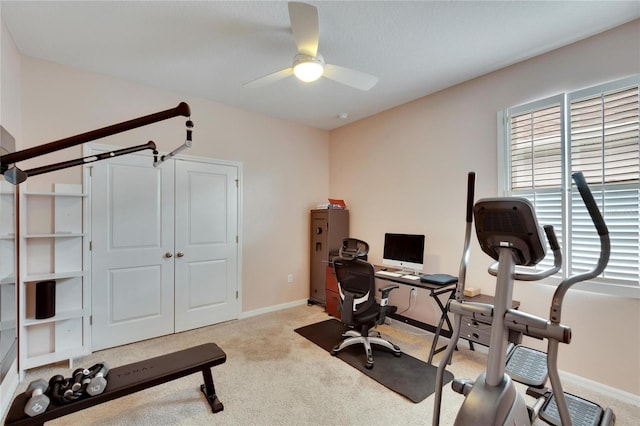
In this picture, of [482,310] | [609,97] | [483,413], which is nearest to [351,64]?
[609,97]

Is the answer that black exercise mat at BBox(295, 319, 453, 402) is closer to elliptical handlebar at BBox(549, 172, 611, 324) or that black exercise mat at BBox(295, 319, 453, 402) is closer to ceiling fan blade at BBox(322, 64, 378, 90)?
elliptical handlebar at BBox(549, 172, 611, 324)

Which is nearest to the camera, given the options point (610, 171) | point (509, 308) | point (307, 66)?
point (509, 308)

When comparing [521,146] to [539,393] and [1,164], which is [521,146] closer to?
[539,393]

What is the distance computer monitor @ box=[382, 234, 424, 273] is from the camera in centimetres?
333

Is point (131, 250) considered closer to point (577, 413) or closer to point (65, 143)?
point (65, 143)

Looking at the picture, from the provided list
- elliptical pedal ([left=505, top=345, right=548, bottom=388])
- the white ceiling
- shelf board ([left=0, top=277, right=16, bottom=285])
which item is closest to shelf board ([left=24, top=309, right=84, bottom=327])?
shelf board ([left=0, top=277, right=16, bottom=285])

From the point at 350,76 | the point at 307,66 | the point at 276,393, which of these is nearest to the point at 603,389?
the point at 276,393

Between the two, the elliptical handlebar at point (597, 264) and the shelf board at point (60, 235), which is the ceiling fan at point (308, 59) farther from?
the shelf board at point (60, 235)

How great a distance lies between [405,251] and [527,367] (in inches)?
63.3

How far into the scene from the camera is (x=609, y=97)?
7.52ft

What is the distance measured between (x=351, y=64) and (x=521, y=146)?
1780mm

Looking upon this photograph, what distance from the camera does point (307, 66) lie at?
2174 mm

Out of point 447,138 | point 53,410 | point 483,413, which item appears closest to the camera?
point 483,413

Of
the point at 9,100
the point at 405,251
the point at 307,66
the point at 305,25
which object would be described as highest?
the point at 305,25
